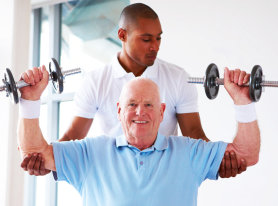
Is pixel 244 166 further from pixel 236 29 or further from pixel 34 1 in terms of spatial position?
pixel 34 1

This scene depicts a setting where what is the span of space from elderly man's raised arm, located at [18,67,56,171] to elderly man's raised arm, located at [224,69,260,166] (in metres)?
0.80

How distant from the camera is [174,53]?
142 inches

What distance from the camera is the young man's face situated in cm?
205

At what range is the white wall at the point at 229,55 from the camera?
10.2 feet

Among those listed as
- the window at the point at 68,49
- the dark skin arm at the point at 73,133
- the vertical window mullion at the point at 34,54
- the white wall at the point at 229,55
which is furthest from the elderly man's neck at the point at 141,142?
the vertical window mullion at the point at 34,54

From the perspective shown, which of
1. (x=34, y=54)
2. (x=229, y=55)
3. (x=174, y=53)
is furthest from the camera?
(x=34, y=54)

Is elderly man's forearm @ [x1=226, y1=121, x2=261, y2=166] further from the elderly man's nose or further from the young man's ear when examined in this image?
the young man's ear

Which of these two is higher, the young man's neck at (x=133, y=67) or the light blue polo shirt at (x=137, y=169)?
the young man's neck at (x=133, y=67)

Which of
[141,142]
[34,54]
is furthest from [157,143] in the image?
[34,54]

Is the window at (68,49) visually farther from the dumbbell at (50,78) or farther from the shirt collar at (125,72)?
the dumbbell at (50,78)

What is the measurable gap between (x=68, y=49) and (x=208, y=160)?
10.6ft

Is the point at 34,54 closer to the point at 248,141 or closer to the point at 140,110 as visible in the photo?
the point at 140,110

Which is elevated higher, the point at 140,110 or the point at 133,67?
the point at 133,67

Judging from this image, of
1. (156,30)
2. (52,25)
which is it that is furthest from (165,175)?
(52,25)
